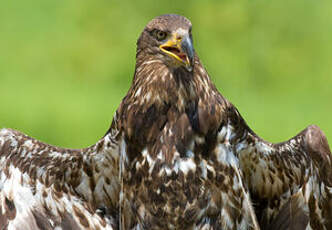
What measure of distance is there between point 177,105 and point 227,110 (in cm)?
37

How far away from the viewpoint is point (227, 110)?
6.32 meters

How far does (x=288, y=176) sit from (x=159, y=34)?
59.4 inches

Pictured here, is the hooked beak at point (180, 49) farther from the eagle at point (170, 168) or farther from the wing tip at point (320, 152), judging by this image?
the wing tip at point (320, 152)

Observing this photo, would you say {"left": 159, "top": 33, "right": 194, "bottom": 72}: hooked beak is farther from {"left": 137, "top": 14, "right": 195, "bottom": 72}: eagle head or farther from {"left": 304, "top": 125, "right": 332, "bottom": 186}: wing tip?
{"left": 304, "top": 125, "right": 332, "bottom": 186}: wing tip

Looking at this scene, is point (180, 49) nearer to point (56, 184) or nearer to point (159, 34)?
point (159, 34)

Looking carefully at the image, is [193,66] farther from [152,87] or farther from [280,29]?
[280,29]

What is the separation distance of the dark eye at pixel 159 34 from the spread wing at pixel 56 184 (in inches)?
30.8

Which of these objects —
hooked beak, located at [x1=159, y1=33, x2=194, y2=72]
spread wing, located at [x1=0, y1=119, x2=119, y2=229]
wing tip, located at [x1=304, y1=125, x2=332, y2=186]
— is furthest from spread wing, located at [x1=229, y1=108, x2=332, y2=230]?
spread wing, located at [x1=0, y1=119, x2=119, y2=229]

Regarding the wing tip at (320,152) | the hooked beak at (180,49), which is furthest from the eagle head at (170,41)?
the wing tip at (320,152)

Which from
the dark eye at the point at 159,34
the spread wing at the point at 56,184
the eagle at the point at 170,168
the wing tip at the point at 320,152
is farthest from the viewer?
the spread wing at the point at 56,184

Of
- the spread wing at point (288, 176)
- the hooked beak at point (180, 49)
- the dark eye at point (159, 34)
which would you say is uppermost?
the dark eye at point (159, 34)

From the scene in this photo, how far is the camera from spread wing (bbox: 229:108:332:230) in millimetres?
6500

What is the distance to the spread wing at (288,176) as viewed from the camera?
6500mm

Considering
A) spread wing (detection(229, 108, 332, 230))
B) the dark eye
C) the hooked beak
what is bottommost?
spread wing (detection(229, 108, 332, 230))
